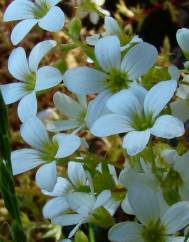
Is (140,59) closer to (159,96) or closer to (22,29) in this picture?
(159,96)

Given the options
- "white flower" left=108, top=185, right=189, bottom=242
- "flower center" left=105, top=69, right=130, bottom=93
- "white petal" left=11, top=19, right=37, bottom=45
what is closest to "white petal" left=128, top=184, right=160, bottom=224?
"white flower" left=108, top=185, right=189, bottom=242

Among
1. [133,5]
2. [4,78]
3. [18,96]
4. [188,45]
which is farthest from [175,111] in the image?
[133,5]

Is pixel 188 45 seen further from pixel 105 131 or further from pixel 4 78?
pixel 4 78

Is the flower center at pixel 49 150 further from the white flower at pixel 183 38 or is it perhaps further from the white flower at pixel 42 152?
the white flower at pixel 183 38

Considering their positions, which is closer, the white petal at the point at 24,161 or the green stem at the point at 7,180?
the green stem at the point at 7,180

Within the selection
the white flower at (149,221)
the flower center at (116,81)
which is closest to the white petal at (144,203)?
the white flower at (149,221)

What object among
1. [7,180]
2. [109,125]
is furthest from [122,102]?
[7,180]
